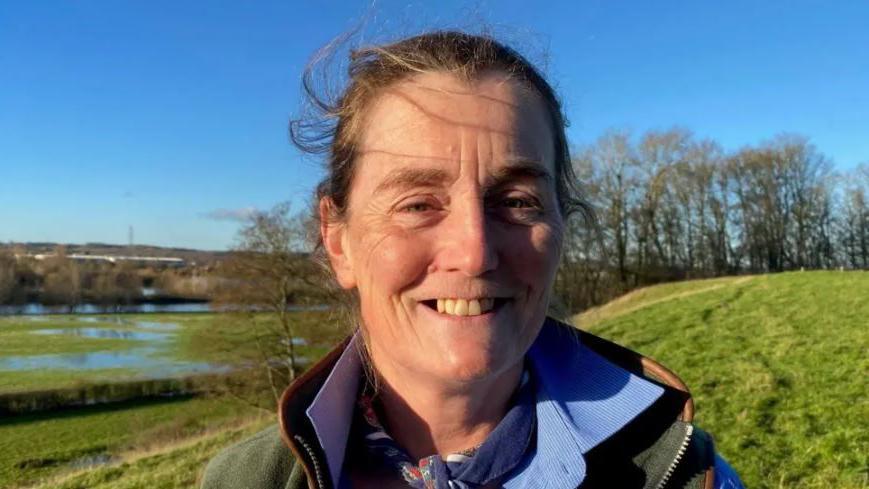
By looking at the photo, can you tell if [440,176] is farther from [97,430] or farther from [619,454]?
[97,430]

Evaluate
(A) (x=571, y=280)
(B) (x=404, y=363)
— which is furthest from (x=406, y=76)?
(A) (x=571, y=280)

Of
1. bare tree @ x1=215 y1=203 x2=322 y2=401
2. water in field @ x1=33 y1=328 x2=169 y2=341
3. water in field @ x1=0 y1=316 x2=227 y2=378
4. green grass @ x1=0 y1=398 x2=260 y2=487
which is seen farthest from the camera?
bare tree @ x1=215 y1=203 x2=322 y2=401

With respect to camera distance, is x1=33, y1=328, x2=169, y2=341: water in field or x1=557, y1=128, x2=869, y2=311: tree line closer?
x1=33, y1=328, x2=169, y2=341: water in field

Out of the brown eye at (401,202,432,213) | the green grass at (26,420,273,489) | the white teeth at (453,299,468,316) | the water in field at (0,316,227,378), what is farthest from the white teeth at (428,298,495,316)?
the water in field at (0,316,227,378)

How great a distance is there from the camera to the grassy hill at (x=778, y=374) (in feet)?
16.3

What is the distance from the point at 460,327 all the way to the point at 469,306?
52 mm

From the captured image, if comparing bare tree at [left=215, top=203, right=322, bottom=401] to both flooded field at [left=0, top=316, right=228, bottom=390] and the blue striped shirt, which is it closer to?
flooded field at [left=0, top=316, right=228, bottom=390]

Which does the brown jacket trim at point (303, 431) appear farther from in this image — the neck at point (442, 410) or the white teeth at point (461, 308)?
the white teeth at point (461, 308)

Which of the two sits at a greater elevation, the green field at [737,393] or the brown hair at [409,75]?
the brown hair at [409,75]

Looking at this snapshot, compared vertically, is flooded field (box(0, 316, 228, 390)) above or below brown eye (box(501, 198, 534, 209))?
below

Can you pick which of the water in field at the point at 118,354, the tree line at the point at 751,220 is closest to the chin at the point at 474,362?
the water in field at the point at 118,354

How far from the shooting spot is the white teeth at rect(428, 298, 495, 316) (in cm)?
129

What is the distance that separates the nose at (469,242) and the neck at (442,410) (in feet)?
1.14

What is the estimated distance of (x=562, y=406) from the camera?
149 cm
